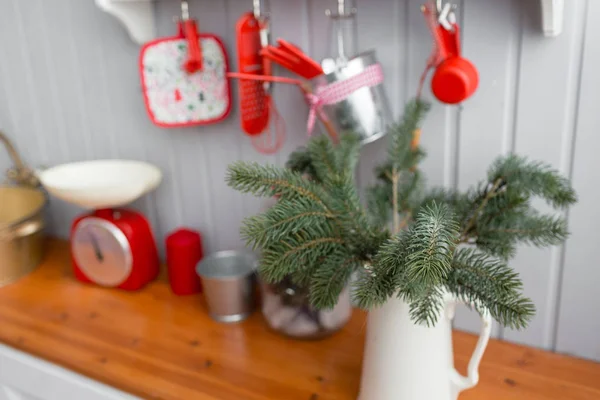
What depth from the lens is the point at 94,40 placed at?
3.96ft

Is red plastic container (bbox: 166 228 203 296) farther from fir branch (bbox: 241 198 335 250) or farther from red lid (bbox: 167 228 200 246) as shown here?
fir branch (bbox: 241 198 335 250)

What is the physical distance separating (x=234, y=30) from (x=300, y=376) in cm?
61

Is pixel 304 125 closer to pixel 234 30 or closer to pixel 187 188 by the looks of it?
pixel 234 30

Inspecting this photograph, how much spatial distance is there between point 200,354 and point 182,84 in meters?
0.49

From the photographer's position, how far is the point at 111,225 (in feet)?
3.72

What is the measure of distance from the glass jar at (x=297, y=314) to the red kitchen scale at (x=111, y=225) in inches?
12.7

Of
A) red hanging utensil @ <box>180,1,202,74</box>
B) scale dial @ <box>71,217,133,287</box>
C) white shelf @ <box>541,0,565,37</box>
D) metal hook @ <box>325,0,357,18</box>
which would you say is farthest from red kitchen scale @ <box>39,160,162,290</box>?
white shelf @ <box>541,0,565,37</box>

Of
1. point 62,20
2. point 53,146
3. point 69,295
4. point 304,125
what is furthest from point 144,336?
point 62,20

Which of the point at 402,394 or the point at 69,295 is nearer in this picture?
the point at 402,394

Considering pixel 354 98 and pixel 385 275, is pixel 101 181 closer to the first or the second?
pixel 354 98

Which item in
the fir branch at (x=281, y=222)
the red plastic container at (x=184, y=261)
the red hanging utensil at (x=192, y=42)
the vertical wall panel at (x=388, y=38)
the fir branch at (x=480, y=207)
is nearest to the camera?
the fir branch at (x=281, y=222)

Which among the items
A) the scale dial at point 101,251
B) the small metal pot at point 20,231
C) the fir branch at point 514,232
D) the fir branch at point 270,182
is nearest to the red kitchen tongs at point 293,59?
the fir branch at point 270,182

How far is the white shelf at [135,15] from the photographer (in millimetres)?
1027

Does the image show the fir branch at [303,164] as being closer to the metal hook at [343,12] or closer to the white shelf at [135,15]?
the metal hook at [343,12]
